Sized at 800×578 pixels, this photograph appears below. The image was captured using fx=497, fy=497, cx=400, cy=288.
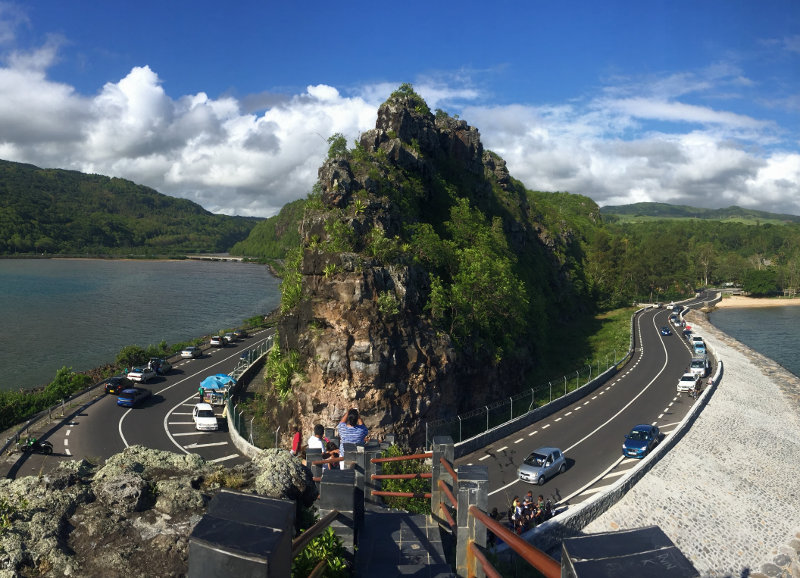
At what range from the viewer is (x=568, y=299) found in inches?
2726

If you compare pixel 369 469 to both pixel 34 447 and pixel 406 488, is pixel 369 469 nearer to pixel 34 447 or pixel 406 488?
pixel 406 488

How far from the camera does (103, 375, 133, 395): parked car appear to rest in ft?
113

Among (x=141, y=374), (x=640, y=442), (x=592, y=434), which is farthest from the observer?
(x=141, y=374)

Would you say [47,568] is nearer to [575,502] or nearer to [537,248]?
[575,502]

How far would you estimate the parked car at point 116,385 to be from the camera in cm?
3456

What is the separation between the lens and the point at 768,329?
81.6 meters

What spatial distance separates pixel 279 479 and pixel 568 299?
6806 centimetres

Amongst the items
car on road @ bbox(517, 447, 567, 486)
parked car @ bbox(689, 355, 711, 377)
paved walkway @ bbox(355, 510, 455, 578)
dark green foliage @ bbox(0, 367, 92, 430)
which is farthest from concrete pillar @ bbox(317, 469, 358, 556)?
parked car @ bbox(689, 355, 711, 377)

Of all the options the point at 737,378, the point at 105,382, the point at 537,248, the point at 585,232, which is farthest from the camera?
the point at 585,232

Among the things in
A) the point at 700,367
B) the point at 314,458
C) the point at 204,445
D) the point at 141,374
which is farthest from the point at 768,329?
the point at 314,458

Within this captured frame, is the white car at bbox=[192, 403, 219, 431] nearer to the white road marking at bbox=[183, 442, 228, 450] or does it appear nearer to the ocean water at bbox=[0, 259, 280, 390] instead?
the white road marking at bbox=[183, 442, 228, 450]

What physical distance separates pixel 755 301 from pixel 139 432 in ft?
426

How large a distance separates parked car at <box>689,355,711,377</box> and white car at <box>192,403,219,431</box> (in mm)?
37966

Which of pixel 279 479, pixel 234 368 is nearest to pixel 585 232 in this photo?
pixel 234 368
